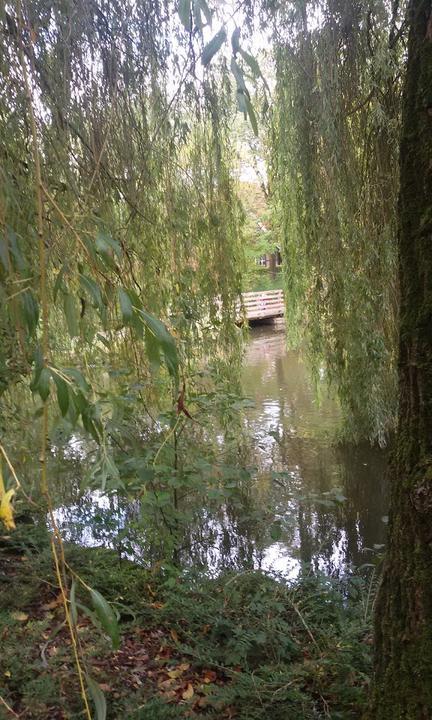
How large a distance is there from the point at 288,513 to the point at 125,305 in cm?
445

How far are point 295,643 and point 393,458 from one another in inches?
57.3

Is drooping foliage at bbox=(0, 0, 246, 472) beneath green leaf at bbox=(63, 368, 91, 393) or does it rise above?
above

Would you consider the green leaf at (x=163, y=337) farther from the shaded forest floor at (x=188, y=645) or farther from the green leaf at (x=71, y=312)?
the shaded forest floor at (x=188, y=645)

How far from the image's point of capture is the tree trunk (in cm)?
141

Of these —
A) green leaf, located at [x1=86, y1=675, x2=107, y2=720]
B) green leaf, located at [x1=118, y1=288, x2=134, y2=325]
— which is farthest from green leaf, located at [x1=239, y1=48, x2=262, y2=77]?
green leaf, located at [x1=86, y1=675, x2=107, y2=720]

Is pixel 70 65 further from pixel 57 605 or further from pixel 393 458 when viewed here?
pixel 57 605

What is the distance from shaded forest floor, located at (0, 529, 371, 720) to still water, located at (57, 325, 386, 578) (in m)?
0.35

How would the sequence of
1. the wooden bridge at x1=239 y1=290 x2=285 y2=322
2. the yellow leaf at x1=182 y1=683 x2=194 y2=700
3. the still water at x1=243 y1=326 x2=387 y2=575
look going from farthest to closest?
the wooden bridge at x1=239 y1=290 x2=285 y2=322, the still water at x1=243 y1=326 x2=387 y2=575, the yellow leaf at x1=182 y1=683 x2=194 y2=700

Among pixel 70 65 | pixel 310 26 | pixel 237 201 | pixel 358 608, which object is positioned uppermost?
pixel 310 26

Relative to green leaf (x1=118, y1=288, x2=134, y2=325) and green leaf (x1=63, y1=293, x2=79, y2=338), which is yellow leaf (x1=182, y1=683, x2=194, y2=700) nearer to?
green leaf (x1=63, y1=293, x2=79, y2=338)

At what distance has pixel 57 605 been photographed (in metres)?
2.82

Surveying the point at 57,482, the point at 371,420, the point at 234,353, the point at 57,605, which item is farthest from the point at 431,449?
the point at 57,482

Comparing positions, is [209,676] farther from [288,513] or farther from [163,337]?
[288,513]

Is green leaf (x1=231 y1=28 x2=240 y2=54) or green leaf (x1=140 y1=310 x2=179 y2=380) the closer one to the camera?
green leaf (x1=140 y1=310 x2=179 y2=380)
